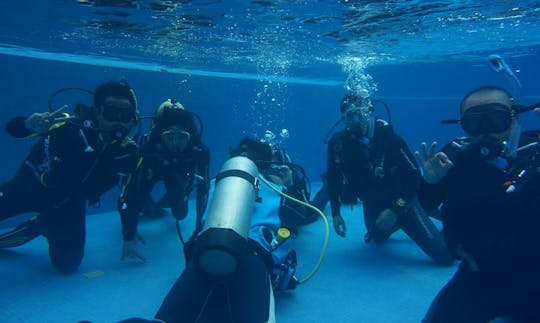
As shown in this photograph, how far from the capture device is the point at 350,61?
18828mm

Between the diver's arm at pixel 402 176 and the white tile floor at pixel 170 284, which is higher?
the diver's arm at pixel 402 176

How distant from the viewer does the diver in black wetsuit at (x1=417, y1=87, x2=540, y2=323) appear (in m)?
3.54

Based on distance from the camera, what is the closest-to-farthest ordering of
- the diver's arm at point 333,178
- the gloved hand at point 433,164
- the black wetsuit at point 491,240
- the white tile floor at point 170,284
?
the black wetsuit at point 491,240 < the gloved hand at point 433,164 < the white tile floor at point 170,284 < the diver's arm at point 333,178

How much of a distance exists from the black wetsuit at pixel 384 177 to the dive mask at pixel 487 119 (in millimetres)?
2824

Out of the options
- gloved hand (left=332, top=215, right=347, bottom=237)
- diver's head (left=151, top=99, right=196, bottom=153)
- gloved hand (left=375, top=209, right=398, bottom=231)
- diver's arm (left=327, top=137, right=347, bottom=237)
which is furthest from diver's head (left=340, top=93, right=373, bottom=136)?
diver's head (left=151, top=99, right=196, bottom=153)

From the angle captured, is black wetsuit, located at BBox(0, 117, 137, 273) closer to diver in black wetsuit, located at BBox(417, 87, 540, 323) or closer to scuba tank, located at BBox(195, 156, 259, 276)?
scuba tank, located at BBox(195, 156, 259, 276)

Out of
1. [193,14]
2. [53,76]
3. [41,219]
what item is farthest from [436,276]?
[53,76]

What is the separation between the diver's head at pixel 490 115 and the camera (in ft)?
11.8

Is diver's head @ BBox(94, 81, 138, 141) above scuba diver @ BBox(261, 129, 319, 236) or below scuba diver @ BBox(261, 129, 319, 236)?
above

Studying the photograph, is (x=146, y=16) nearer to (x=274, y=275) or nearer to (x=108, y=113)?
(x=108, y=113)

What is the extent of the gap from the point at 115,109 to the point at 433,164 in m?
4.43

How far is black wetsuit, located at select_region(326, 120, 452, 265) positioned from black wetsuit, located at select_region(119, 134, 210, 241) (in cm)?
244

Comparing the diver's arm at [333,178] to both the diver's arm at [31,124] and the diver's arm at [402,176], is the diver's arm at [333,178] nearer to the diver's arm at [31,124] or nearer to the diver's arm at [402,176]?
the diver's arm at [402,176]

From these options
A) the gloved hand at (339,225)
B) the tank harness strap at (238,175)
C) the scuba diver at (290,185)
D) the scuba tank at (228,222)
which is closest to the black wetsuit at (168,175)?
the scuba diver at (290,185)
